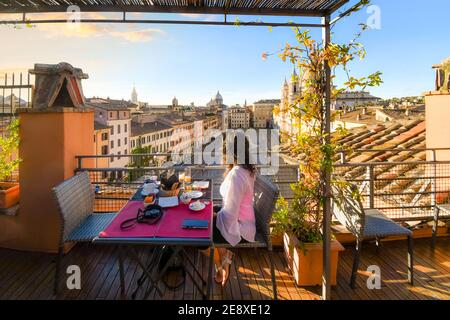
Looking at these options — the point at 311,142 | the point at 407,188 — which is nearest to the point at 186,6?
the point at 311,142

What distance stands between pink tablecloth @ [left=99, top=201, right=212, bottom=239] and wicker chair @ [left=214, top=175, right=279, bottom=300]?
0.37 meters

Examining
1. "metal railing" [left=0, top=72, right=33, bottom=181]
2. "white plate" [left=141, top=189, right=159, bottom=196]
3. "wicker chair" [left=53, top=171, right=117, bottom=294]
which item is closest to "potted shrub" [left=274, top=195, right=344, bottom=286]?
"white plate" [left=141, top=189, right=159, bottom=196]

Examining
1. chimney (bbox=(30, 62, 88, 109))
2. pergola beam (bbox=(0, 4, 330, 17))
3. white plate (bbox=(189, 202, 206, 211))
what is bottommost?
white plate (bbox=(189, 202, 206, 211))

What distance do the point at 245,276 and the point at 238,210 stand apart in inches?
34.1

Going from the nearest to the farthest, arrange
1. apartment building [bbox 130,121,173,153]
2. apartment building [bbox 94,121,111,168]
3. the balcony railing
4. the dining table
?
1. the dining table
2. the balcony railing
3. apartment building [bbox 94,121,111,168]
4. apartment building [bbox 130,121,173,153]

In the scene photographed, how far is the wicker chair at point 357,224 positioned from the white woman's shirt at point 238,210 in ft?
2.84

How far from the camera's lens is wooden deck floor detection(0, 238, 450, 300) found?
2705 millimetres

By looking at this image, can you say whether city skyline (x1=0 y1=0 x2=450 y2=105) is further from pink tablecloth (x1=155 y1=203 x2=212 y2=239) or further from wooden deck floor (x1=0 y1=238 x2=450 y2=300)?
wooden deck floor (x1=0 y1=238 x2=450 y2=300)

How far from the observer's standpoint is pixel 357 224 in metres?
2.70

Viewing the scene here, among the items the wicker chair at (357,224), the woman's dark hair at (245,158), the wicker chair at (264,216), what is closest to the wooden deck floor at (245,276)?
the wicker chair at (357,224)

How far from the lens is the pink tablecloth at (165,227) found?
6.75 ft

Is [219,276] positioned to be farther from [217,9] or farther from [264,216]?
[217,9]

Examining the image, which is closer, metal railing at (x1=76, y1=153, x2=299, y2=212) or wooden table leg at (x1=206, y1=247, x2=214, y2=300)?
wooden table leg at (x1=206, y1=247, x2=214, y2=300)

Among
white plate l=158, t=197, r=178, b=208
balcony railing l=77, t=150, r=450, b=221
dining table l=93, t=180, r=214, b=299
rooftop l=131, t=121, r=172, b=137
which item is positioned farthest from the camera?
rooftop l=131, t=121, r=172, b=137
